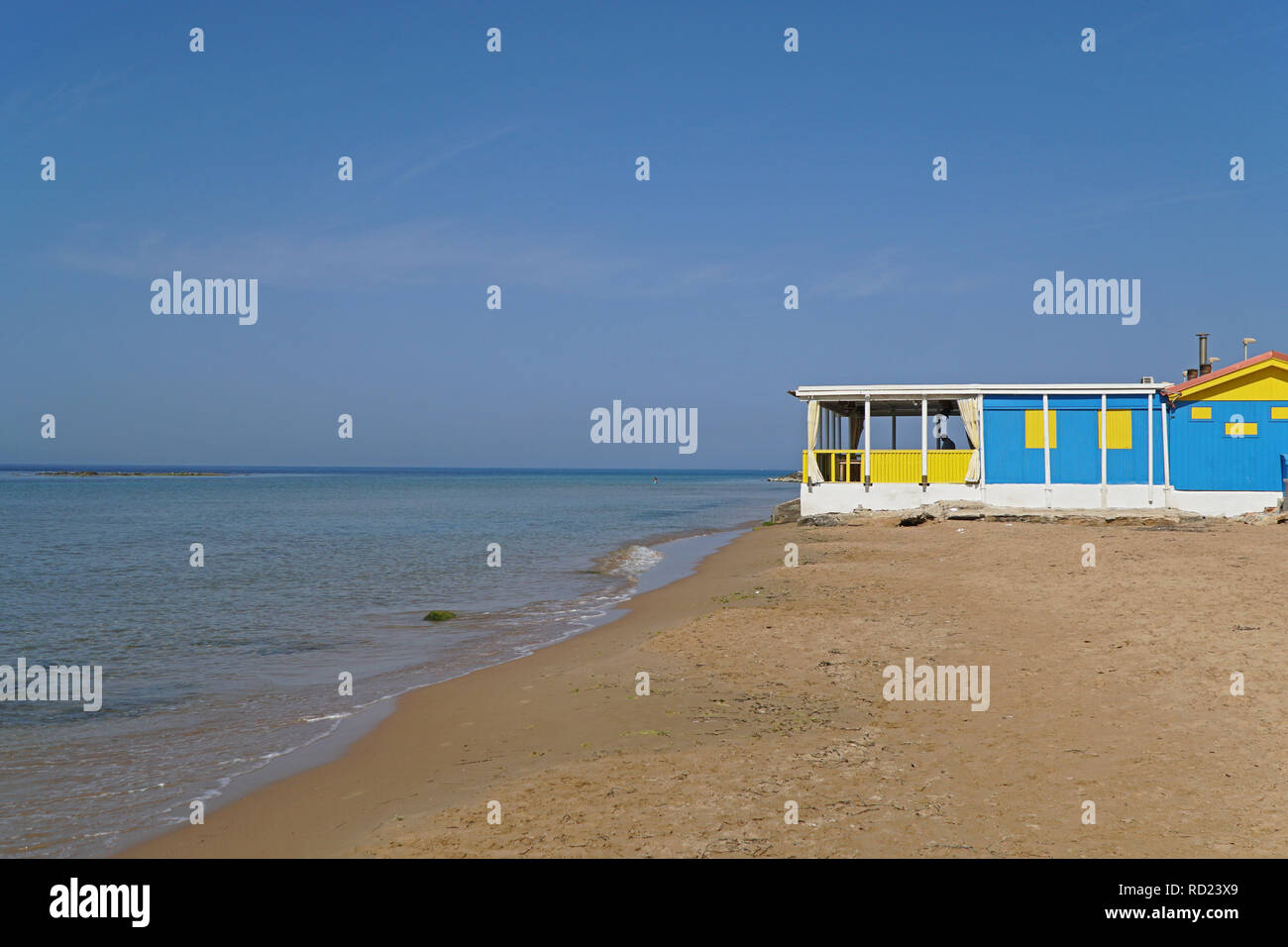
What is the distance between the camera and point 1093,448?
26297 millimetres

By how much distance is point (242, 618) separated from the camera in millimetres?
16312

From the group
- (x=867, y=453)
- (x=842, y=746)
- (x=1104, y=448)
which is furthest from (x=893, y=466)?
(x=842, y=746)

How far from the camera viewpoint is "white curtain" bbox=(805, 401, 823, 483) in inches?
1121

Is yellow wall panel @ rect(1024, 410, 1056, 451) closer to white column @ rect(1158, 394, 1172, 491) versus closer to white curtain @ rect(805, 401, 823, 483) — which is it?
white column @ rect(1158, 394, 1172, 491)

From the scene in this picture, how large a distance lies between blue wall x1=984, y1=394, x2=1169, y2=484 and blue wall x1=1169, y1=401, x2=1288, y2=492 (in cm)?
56

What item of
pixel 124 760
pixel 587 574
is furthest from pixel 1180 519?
pixel 124 760

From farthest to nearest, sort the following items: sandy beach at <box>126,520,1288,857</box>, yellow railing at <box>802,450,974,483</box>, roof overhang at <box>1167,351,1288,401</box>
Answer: yellow railing at <box>802,450,974,483</box>, roof overhang at <box>1167,351,1288,401</box>, sandy beach at <box>126,520,1288,857</box>

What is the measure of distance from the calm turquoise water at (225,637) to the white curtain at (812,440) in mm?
5543

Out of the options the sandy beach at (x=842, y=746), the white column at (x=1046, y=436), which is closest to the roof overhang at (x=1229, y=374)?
the white column at (x=1046, y=436)

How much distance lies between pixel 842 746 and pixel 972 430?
2251 centimetres

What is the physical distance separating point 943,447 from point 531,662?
20.9m

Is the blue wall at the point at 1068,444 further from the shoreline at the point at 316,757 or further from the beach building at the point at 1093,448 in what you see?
the shoreline at the point at 316,757

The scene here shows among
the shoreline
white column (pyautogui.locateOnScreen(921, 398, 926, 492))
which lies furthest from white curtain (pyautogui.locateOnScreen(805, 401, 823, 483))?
the shoreline

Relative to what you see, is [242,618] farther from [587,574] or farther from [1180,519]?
[1180,519]
